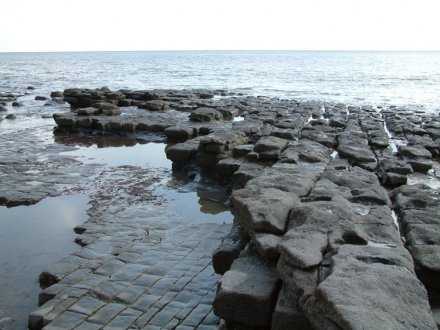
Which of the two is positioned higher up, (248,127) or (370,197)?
(370,197)

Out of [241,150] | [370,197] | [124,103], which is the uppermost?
[370,197]

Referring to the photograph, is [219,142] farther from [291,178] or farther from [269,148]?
[291,178]

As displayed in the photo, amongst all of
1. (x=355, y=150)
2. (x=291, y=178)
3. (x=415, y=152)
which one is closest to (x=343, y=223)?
(x=291, y=178)

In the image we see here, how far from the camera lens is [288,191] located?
626 cm

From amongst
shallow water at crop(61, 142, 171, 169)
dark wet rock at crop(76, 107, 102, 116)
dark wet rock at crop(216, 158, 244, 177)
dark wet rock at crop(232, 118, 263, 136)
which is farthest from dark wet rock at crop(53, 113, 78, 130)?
dark wet rock at crop(216, 158, 244, 177)

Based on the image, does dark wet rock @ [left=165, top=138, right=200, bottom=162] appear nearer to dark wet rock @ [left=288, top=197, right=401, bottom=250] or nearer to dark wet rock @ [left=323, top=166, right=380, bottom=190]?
dark wet rock @ [left=323, top=166, right=380, bottom=190]

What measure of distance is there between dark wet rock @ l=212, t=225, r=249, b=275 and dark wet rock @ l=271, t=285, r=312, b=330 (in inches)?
60.1

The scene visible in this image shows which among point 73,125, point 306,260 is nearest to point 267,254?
point 306,260

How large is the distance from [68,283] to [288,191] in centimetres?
315

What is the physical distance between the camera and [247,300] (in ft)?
12.9

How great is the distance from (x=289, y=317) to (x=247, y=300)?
45 cm

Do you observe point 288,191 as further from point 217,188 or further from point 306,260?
point 217,188

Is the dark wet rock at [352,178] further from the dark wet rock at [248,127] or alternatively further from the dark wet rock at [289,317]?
the dark wet rock at [248,127]

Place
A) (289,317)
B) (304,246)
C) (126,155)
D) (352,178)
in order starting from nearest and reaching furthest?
(289,317)
(304,246)
(352,178)
(126,155)
